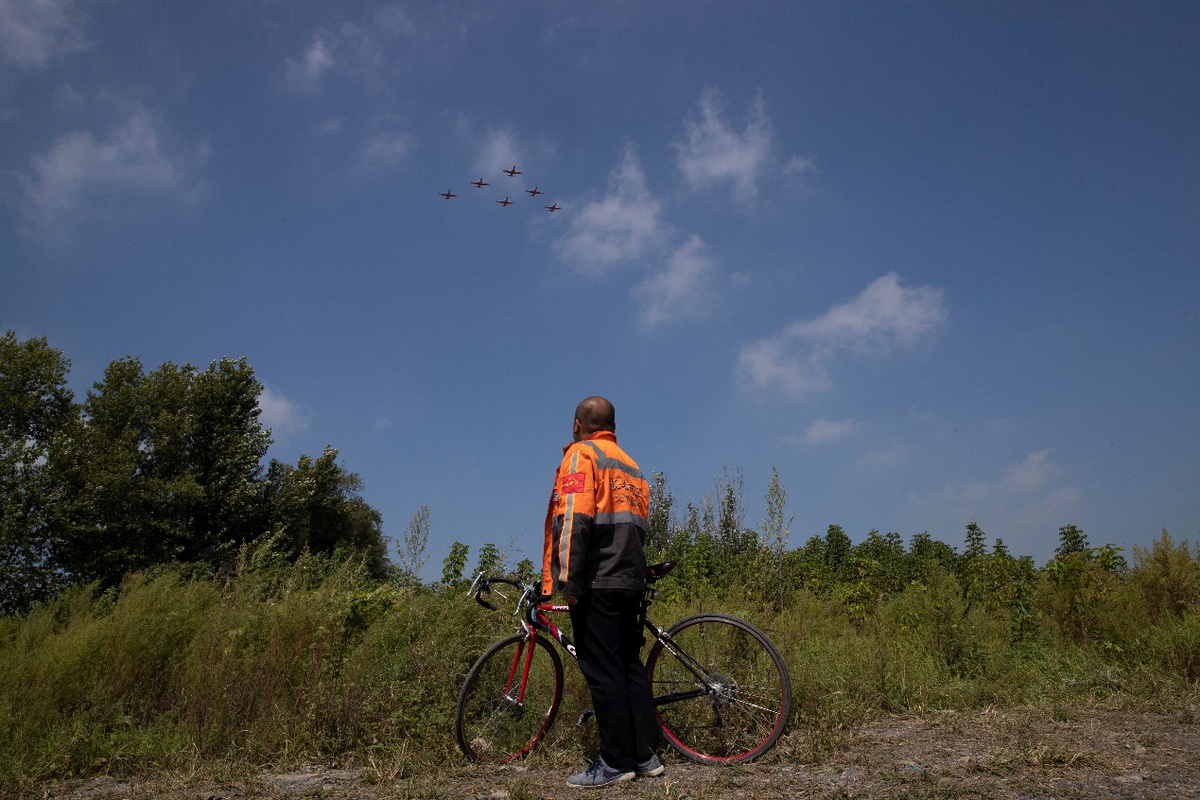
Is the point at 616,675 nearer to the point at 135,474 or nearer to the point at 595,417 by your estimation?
the point at 595,417

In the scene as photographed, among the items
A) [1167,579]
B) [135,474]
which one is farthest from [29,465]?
[1167,579]

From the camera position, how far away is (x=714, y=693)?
4469 millimetres

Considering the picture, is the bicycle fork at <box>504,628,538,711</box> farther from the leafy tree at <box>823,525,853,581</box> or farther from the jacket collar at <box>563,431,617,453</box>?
the leafy tree at <box>823,525,853,581</box>

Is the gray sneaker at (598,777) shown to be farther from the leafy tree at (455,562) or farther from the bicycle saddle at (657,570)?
the leafy tree at (455,562)

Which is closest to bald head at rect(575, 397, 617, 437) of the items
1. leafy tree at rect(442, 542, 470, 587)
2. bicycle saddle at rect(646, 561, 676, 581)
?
bicycle saddle at rect(646, 561, 676, 581)

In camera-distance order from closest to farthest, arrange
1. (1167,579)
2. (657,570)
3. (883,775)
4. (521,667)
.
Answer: (883,775) < (657,570) < (521,667) < (1167,579)

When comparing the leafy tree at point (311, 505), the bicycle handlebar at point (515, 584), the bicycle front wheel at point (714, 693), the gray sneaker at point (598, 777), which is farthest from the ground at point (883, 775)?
the leafy tree at point (311, 505)

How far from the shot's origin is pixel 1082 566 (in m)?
8.91

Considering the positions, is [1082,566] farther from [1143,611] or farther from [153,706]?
[153,706]

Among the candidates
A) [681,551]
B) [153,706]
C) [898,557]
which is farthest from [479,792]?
[898,557]

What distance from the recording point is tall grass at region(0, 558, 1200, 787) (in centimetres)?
470

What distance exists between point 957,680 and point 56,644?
23.1ft

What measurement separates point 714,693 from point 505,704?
4.35 ft

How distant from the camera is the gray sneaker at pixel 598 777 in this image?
12.8 feet
